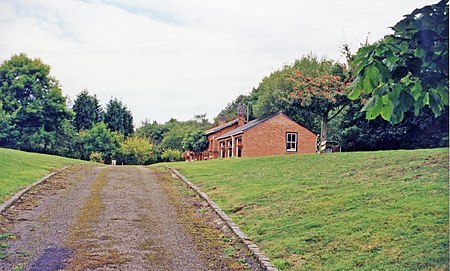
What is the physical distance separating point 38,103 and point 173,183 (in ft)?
111

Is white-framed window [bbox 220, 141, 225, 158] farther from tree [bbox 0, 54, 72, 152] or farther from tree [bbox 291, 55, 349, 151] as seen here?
tree [bbox 291, 55, 349, 151]

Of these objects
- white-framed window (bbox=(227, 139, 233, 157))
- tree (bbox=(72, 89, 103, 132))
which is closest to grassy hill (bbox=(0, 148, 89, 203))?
white-framed window (bbox=(227, 139, 233, 157))

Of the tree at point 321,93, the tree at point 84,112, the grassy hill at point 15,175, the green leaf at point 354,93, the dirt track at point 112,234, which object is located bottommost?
the dirt track at point 112,234

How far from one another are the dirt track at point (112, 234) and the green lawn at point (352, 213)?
2.71ft

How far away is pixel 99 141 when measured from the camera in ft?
171

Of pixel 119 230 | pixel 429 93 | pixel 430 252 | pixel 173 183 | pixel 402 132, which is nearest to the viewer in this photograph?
pixel 429 93

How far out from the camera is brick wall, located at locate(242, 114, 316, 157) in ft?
128

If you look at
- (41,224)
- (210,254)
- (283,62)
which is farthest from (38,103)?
(210,254)

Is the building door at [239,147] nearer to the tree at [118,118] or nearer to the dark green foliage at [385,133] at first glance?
the dark green foliage at [385,133]

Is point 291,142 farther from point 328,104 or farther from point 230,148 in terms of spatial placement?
point 328,104

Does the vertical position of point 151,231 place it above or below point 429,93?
below

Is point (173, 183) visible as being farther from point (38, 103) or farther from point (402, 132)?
point (38, 103)

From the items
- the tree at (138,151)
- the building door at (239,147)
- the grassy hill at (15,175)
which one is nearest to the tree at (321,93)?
the building door at (239,147)

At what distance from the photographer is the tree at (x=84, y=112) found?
64562mm
